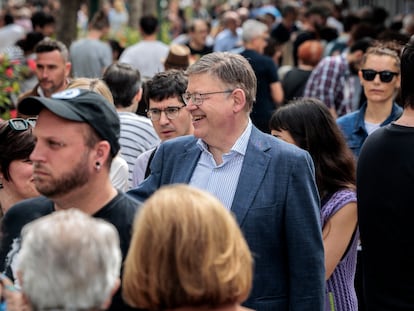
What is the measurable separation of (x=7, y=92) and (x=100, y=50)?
9.72 ft

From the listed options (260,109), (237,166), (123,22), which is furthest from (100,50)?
(123,22)

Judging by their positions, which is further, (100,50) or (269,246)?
(100,50)

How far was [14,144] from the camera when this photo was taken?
198 inches

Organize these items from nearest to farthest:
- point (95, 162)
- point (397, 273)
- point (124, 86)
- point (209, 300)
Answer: point (209, 300) < point (95, 162) < point (397, 273) < point (124, 86)

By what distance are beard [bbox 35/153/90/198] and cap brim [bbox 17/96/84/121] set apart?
Answer: 6.7 inches

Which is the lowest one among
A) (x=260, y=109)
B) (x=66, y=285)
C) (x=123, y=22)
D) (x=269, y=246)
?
(x=123, y=22)

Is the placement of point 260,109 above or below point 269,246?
below

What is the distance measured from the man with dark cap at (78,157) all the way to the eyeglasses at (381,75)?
433cm

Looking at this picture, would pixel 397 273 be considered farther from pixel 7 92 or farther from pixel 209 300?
pixel 7 92

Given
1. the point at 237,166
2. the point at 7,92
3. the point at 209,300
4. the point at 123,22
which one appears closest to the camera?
the point at 209,300

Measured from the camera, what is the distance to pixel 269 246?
4.62 m

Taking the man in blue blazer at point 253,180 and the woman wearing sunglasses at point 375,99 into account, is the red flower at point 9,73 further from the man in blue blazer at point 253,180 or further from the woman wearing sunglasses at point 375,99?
the man in blue blazer at point 253,180

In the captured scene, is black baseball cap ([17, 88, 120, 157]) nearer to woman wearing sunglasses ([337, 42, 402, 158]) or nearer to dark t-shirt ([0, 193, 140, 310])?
dark t-shirt ([0, 193, 140, 310])

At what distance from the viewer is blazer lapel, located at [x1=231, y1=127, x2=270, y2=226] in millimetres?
4602
